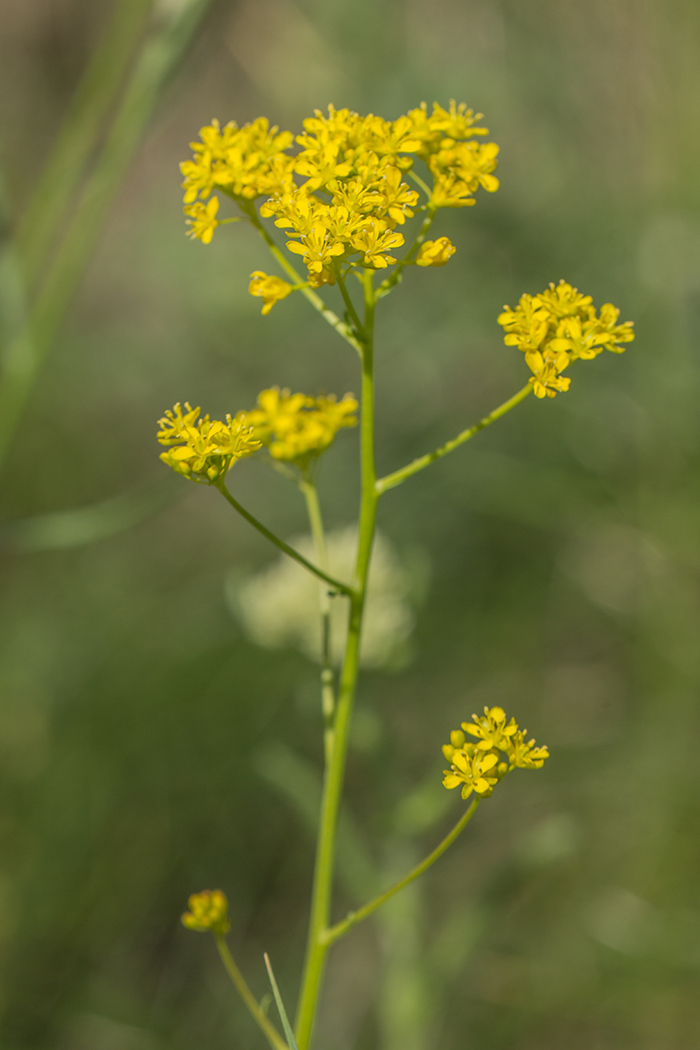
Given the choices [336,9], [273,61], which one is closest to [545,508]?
[336,9]

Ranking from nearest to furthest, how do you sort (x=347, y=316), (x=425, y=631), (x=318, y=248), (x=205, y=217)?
(x=318, y=248) → (x=347, y=316) → (x=205, y=217) → (x=425, y=631)

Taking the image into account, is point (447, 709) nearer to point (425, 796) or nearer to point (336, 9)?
point (425, 796)

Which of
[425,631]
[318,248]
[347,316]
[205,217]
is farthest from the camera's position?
[425,631]

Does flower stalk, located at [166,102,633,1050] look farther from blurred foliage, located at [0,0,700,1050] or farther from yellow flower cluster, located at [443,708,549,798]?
blurred foliage, located at [0,0,700,1050]

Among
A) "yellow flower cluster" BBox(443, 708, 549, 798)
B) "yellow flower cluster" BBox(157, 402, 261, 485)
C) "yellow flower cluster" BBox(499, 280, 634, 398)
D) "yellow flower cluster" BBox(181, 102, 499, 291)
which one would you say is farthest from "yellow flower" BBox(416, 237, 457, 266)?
"yellow flower cluster" BBox(443, 708, 549, 798)

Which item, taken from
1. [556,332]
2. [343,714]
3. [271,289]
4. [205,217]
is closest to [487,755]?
[343,714]

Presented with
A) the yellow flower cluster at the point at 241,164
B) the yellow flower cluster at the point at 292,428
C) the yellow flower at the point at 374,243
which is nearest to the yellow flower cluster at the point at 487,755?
the yellow flower cluster at the point at 292,428

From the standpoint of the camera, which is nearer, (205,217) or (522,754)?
(522,754)

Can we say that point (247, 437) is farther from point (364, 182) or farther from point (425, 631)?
point (425, 631)
